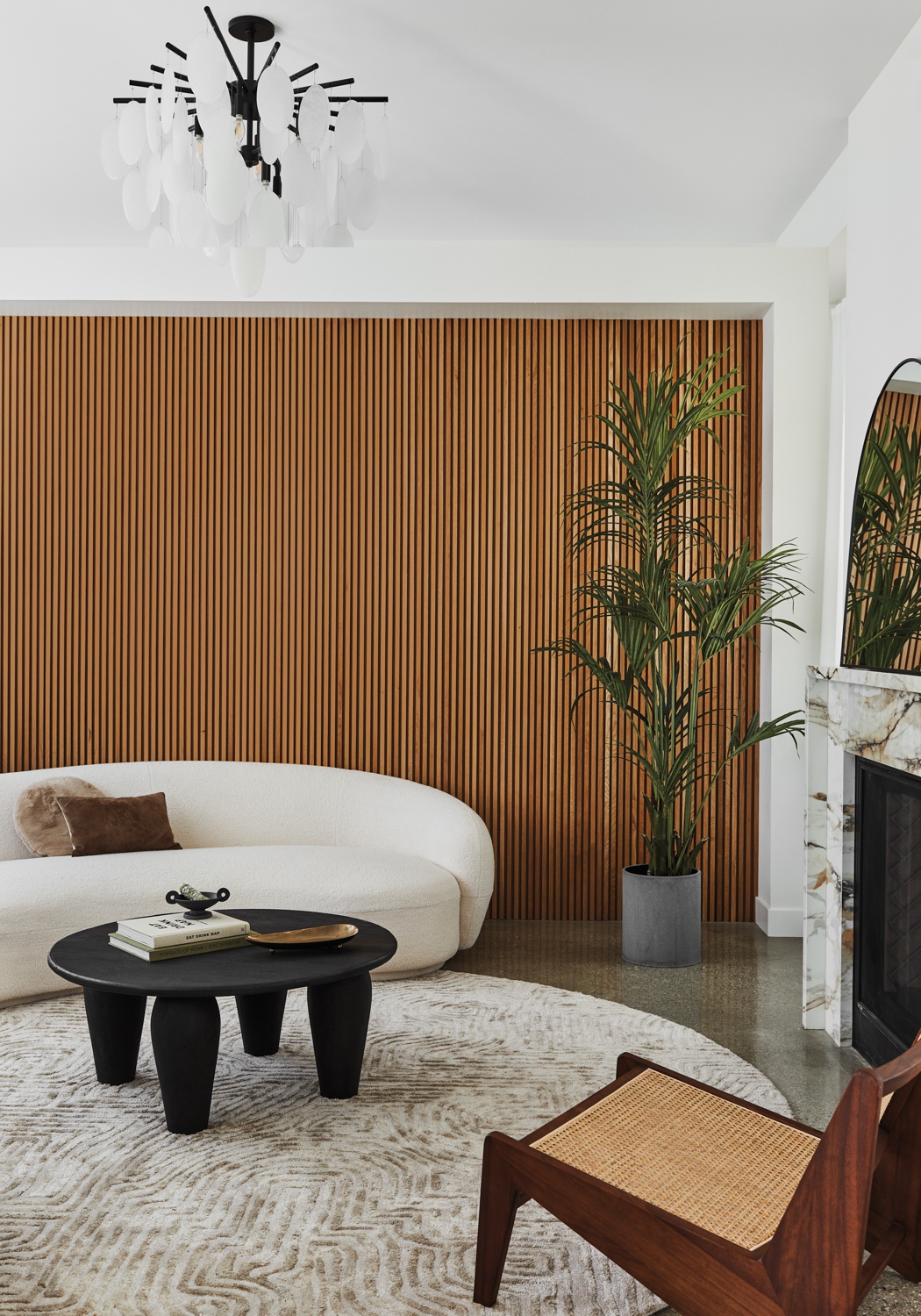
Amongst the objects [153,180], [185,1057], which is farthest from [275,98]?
[185,1057]

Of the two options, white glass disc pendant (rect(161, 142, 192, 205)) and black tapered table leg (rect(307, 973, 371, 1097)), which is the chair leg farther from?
white glass disc pendant (rect(161, 142, 192, 205))

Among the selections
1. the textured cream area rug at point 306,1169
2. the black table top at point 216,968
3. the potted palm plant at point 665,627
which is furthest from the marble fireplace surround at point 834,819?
the black table top at point 216,968

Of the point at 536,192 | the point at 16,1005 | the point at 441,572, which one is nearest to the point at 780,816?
the point at 441,572

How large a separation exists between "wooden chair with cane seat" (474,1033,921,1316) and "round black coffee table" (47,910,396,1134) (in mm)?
898

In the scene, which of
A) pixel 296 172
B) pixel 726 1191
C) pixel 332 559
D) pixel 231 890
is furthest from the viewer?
pixel 332 559

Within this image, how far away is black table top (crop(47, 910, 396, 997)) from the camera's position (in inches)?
102

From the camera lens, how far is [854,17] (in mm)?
2961

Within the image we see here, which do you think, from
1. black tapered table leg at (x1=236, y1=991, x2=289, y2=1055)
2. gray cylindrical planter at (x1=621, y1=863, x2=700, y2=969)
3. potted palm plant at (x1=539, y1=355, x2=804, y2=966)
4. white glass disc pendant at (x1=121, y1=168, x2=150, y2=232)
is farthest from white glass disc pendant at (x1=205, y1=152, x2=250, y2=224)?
gray cylindrical planter at (x1=621, y1=863, x2=700, y2=969)

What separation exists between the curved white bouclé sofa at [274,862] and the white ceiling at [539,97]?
2.39m

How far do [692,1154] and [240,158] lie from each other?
248 centimetres

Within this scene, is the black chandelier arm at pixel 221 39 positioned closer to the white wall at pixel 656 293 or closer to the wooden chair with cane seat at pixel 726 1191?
the white wall at pixel 656 293

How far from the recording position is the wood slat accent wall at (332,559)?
4855 millimetres

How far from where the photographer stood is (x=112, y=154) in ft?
9.27

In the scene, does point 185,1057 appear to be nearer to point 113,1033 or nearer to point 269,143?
point 113,1033
